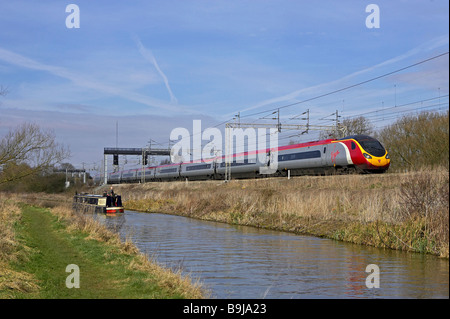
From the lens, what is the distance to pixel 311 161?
146 feet

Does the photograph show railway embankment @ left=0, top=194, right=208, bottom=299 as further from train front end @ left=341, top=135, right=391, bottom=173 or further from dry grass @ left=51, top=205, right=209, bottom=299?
train front end @ left=341, top=135, right=391, bottom=173

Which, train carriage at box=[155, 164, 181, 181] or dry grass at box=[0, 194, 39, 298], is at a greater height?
train carriage at box=[155, 164, 181, 181]

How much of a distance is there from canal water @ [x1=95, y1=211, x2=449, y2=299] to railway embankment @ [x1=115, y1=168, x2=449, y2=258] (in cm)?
81

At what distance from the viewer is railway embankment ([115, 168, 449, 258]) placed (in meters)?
16.9

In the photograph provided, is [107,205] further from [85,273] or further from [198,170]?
[198,170]

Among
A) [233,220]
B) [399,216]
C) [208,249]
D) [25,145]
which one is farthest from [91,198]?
[399,216]

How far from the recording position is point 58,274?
1304cm

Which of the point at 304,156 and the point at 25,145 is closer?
the point at 25,145

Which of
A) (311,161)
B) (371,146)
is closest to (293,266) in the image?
(371,146)

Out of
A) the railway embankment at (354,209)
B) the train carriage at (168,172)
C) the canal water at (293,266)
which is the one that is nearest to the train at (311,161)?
the railway embankment at (354,209)

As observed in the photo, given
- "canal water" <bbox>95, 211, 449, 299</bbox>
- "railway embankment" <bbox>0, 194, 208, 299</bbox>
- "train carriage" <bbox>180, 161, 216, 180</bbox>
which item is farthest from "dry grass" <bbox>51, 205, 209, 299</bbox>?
"train carriage" <bbox>180, 161, 216, 180</bbox>

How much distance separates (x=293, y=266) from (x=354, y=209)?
9.28m
